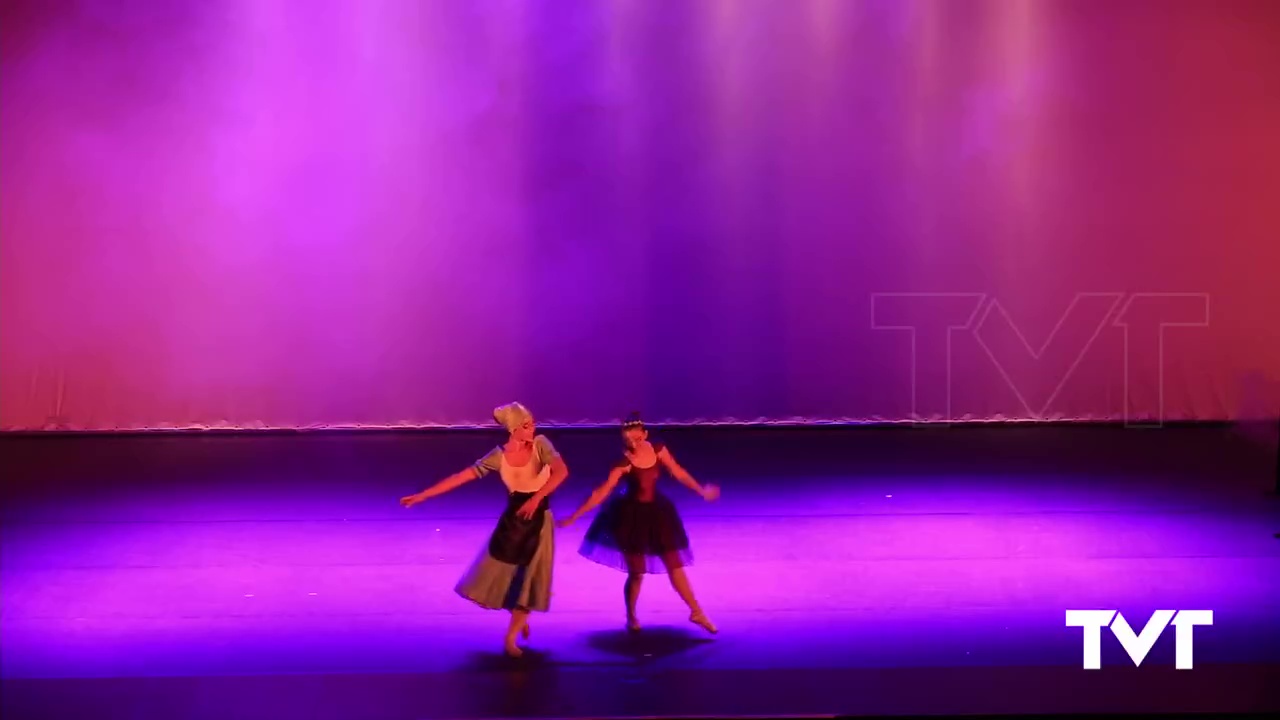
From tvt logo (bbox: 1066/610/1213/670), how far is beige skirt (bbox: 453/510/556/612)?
1823 millimetres

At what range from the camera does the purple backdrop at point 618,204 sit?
8.77 m

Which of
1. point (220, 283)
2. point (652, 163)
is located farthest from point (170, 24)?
point (652, 163)

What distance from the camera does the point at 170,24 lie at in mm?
8734

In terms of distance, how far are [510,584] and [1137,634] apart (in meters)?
2.24

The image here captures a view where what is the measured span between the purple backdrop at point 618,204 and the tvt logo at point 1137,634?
4363 mm

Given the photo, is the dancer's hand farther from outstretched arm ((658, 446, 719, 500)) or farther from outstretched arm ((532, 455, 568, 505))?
outstretched arm ((658, 446, 719, 500))

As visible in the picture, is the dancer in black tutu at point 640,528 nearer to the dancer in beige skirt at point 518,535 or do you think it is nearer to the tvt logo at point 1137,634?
the dancer in beige skirt at point 518,535

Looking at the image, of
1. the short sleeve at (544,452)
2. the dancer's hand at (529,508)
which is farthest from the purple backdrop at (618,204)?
the dancer's hand at (529,508)

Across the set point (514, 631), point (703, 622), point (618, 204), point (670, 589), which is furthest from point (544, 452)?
point (618, 204)

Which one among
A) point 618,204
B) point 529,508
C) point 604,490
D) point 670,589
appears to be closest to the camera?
point 529,508

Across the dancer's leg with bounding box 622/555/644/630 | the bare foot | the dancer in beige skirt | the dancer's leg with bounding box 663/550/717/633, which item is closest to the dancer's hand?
the dancer in beige skirt

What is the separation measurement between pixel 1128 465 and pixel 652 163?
141 inches

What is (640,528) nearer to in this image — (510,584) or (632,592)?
(632,592)

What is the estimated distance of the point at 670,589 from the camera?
5.32 m
